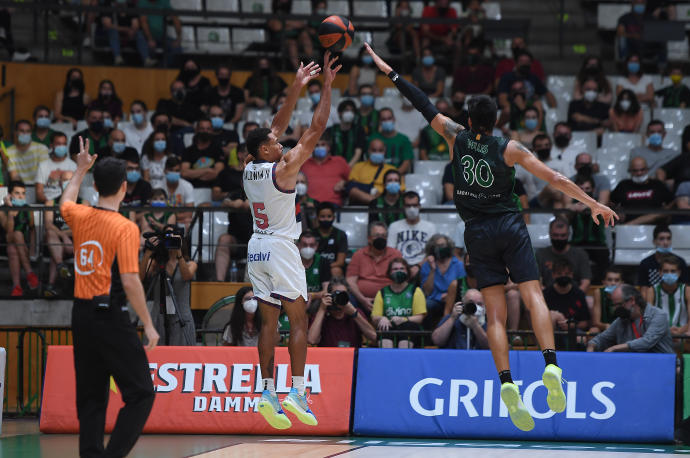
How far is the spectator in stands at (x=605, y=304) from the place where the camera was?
1349cm

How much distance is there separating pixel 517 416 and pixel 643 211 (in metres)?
6.81

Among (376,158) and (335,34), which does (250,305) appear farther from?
(376,158)

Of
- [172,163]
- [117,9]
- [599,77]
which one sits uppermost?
[117,9]

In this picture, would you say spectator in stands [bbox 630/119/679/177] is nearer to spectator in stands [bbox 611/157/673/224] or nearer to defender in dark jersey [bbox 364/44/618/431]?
spectator in stands [bbox 611/157/673/224]

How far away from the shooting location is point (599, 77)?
1848 centimetres

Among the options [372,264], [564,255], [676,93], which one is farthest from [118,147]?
[676,93]

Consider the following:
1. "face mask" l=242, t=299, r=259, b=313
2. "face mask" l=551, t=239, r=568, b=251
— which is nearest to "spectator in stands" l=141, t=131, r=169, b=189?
"face mask" l=242, t=299, r=259, b=313

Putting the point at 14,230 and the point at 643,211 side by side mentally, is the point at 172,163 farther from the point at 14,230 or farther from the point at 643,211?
the point at 643,211

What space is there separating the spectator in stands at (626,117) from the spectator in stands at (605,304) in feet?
16.7

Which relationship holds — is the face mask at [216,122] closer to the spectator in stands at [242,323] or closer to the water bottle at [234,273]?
the water bottle at [234,273]

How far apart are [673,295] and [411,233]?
380 centimetres

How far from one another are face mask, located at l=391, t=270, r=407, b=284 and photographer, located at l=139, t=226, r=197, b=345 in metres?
2.55

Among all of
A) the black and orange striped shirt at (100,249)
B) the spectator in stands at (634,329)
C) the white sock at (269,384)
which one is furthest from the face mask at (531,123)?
the black and orange striped shirt at (100,249)

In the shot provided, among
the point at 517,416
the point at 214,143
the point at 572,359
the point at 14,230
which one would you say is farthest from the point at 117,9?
the point at 517,416
